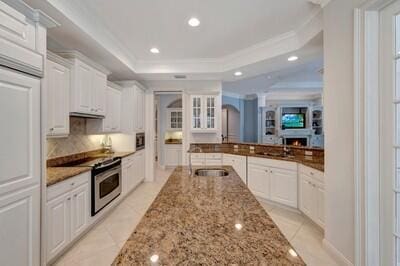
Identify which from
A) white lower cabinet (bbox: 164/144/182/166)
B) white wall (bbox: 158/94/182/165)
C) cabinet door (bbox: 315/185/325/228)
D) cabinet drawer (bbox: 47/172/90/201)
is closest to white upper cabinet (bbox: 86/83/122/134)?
cabinet drawer (bbox: 47/172/90/201)

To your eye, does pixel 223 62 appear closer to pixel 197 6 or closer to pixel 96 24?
pixel 197 6

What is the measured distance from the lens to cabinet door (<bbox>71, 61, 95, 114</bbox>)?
2871 millimetres

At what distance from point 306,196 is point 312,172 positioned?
16.6 inches

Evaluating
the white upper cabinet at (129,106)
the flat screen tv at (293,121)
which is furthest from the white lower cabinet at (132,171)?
the flat screen tv at (293,121)

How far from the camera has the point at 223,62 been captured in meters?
4.42

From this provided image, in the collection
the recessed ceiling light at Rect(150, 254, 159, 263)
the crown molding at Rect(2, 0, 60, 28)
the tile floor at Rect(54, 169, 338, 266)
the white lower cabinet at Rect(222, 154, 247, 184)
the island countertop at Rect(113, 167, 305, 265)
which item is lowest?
the tile floor at Rect(54, 169, 338, 266)

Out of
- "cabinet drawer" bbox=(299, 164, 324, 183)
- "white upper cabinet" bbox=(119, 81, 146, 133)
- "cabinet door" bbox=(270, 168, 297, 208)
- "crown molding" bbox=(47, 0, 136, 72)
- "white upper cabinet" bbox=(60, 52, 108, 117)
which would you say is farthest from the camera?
"white upper cabinet" bbox=(119, 81, 146, 133)

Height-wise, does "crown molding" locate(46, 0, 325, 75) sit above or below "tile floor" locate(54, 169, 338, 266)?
above

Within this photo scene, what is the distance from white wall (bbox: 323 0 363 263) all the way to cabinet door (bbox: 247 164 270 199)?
157 cm

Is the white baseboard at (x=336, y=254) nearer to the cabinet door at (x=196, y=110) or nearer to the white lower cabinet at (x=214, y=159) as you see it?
the white lower cabinet at (x=214, y=159)

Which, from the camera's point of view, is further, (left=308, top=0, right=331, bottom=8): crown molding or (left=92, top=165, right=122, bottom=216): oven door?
(left=92, top=165, right=122, bottom=216): oven door

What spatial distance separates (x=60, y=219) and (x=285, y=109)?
8.03 meters

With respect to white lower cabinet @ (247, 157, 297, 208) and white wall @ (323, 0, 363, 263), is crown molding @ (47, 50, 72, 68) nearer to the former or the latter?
white wall @ (323, 0, 363, 263)

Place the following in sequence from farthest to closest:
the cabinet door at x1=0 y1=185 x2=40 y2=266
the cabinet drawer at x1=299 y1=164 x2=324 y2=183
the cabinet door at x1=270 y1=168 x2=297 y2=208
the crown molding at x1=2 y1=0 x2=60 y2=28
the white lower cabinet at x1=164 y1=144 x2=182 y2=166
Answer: the white lower cabinet at x1=164 y1=144 x2=182 y2=166
the cabinet door at x1=270 y1=168 x2=297 y2=208
the cabinet drawer at x1=299 y1=164 x2=324 y2=183
the crown molding at x1=2 y1=0 x2=60 y2=28
the cabinet door at x1=0 y1=185 x2=40 y2=266
